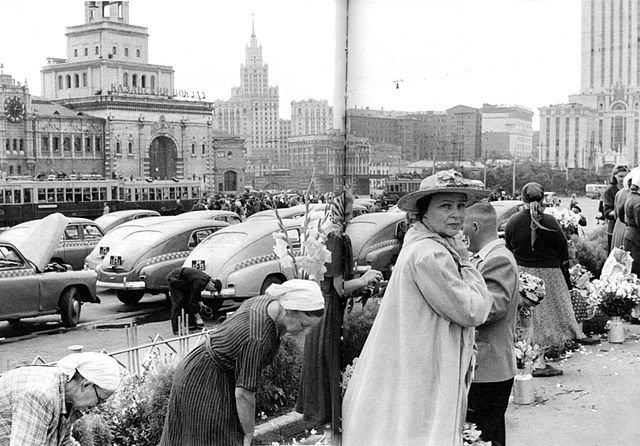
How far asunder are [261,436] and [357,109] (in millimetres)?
1880

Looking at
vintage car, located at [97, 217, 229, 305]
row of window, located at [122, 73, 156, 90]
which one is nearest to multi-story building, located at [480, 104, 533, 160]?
vintage car, located at [97, 217, 229, 305]

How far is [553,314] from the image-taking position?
23.5ft

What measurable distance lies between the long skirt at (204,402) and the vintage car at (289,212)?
126 centimetres

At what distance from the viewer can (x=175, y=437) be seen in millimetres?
3258

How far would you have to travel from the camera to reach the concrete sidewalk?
4.86 m

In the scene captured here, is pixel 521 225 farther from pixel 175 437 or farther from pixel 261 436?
pixel 175 437

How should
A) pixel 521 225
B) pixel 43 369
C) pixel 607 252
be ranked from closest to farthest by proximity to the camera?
pixel 43 369
pixel 521 225
pixel 607 252

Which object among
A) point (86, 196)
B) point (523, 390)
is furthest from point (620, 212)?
point (86, 196)

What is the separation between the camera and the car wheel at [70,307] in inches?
179

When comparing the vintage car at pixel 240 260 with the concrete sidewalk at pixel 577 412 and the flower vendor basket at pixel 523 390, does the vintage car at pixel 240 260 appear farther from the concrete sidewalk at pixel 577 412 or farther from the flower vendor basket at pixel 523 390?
the flower vendor basket at pixel 523 390

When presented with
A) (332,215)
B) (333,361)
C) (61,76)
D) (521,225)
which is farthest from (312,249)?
(521,225)

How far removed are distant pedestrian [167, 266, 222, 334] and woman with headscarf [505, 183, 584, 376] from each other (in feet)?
8.63

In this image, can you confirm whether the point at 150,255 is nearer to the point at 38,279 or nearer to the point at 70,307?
the point at 70,307

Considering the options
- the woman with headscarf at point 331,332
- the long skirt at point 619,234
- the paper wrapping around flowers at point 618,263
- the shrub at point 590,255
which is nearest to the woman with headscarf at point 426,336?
the woman with headscarf at point 331,332
